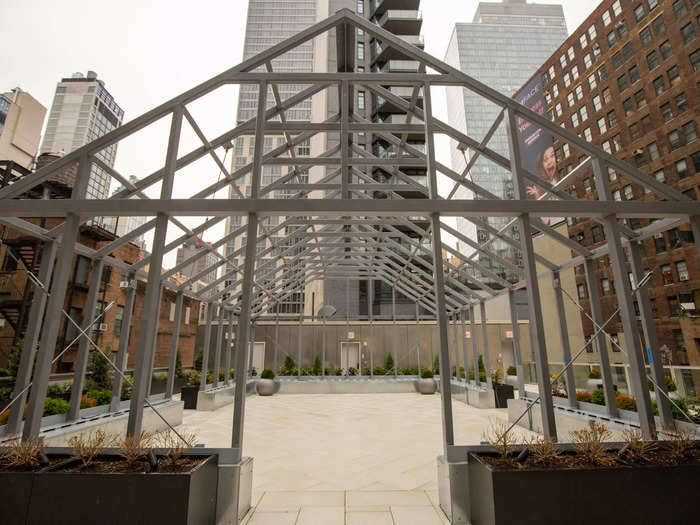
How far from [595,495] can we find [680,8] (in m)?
38.1

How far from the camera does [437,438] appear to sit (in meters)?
8.38

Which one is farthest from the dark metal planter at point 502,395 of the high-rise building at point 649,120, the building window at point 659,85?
the building window at point 659,85

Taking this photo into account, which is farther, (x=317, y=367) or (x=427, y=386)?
(x=317, y=367)

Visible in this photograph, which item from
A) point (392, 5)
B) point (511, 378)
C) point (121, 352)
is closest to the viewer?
point (121, 352)

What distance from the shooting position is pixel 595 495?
10.9ft

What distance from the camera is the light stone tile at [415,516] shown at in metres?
4.20

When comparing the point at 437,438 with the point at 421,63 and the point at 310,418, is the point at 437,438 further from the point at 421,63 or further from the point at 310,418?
the point at 421,63

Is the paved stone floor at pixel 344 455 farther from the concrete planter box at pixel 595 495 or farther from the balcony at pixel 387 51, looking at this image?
the balcony at pixel 387 51

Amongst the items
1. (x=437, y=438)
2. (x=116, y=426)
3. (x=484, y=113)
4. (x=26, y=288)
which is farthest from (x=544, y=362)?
(x=484, y=113)

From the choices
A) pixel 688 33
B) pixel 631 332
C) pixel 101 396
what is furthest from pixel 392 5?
pixel 101 396

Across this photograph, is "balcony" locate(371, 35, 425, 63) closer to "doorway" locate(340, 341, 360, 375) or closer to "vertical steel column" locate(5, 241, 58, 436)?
"doorway" locate(340, 341, 360, 375)

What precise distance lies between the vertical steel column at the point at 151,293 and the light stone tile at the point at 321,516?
2.35 metres

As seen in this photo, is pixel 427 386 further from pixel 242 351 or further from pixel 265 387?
pixel 242 351

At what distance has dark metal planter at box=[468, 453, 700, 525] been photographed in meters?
3.27
